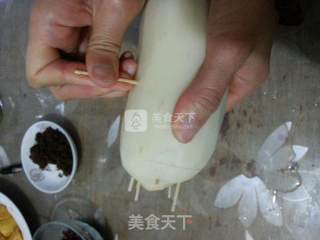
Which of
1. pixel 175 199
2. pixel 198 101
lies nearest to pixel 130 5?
pixel 198 101

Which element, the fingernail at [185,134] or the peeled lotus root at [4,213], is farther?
the peeled lotus root at [4,213]

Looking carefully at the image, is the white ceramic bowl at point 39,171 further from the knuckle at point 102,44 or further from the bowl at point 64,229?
the knuckle at point 102,44

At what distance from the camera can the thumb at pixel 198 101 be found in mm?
542

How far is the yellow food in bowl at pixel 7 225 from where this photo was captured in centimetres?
87

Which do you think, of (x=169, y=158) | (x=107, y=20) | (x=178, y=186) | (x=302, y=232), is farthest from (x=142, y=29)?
(x=302, y=232)

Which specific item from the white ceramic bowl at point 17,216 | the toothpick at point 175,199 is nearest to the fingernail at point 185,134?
the toothpick at point 175,199

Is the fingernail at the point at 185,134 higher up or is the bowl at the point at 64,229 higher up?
the fingernail at the point at 185,134

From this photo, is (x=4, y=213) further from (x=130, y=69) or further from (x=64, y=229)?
(x=130, y=69)

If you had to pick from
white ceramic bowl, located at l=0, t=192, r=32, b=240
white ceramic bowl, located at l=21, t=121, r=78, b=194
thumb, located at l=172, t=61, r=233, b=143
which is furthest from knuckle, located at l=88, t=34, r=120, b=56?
white ceramic bowl, located at l=0, t=192, r=32, b=240

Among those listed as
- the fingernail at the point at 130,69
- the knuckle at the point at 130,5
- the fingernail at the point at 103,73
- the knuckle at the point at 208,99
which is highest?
the knuckle at the point at 130,5

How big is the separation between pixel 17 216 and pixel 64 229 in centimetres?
11

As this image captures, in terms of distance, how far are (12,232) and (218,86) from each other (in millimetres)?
603

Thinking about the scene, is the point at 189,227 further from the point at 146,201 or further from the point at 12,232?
the point at 12,232

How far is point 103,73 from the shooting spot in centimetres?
54
